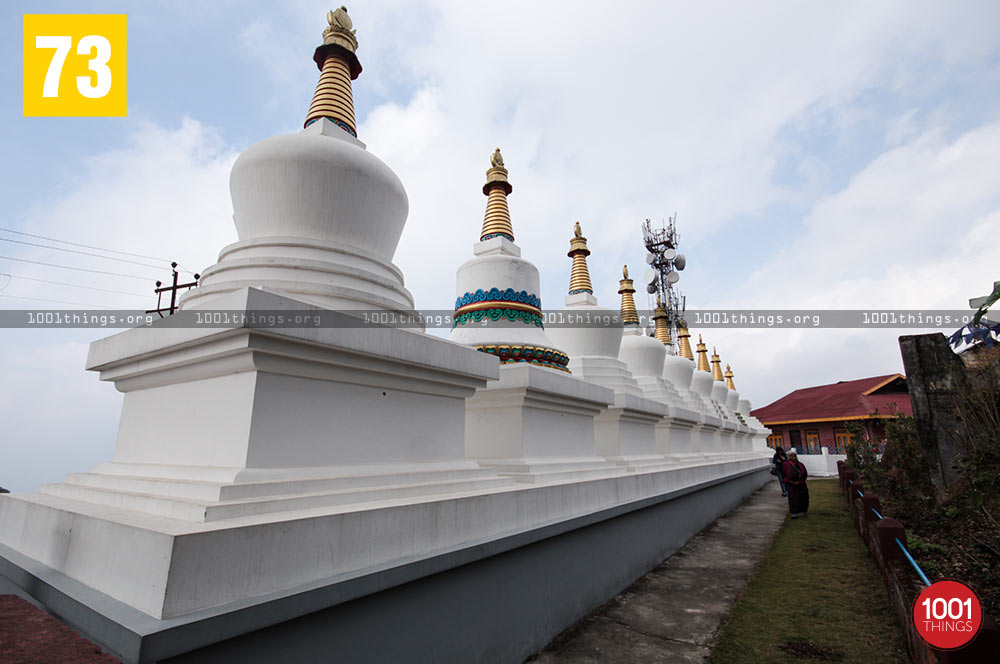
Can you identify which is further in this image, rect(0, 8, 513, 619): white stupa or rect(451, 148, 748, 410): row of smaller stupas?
rect(451, 148, 748, 410): row of smaller stupas

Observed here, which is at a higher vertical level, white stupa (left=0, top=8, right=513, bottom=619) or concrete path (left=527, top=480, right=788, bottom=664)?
white stupa (left=0, top=8, right=513, bottom=619)

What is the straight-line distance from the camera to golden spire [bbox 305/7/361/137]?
427 centimetres

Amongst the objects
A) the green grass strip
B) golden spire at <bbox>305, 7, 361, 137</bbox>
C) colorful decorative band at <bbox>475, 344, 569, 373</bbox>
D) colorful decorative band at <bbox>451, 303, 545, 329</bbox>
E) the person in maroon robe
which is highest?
golden spire at <bbox>305, 7, 361, 137</bbox>

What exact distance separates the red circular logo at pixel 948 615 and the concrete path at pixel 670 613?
134 cm

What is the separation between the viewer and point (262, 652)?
200 cm

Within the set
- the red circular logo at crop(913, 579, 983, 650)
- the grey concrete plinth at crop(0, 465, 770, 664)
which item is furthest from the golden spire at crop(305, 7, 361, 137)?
the red circular logo at crop(913, 579, 983, 650)

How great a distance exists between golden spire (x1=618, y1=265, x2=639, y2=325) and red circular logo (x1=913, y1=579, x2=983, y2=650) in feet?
24.6

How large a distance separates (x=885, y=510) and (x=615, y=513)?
564cm

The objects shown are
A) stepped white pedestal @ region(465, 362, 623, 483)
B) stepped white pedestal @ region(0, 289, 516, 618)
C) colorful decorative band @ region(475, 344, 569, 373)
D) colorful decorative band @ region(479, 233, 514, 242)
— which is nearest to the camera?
stepped white pedestal @ region(0, 289, 516, 618)

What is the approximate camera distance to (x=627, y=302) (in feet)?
34.7

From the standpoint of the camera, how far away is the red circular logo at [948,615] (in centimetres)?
238

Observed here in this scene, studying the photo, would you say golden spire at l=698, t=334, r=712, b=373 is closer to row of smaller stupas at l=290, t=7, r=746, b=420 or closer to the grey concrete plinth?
row of smaller stupas at l=290, t=7, r=746, b=420

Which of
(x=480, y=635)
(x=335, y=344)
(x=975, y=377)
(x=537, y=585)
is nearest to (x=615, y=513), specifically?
(x=537, y=585)

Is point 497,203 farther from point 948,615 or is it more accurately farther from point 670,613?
point 948,615
